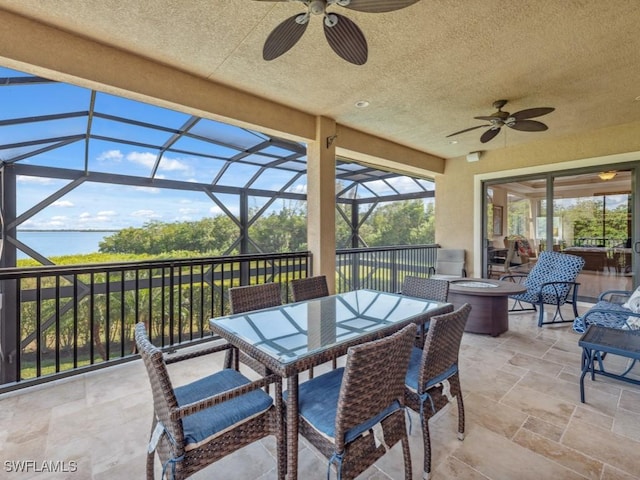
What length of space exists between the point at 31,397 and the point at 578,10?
16.6ft

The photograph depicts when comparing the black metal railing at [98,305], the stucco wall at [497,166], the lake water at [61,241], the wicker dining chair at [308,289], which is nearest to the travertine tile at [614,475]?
the wicker dining chair at [308,289]

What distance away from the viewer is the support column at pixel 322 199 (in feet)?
13.8

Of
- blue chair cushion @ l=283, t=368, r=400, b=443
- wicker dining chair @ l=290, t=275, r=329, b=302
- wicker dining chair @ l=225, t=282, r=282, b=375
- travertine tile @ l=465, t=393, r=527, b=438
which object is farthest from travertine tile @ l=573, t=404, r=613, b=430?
wicker dining chair @ l=225, t=282, r=282, b=375

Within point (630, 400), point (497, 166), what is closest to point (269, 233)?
point (497, 166)

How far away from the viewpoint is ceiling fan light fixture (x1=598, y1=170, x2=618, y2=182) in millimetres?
4836

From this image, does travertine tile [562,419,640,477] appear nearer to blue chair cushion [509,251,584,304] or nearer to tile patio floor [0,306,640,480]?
tile patio floor [0,306,640,480]

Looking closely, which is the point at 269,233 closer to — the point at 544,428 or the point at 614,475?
the point at 544,428

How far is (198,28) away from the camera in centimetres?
239

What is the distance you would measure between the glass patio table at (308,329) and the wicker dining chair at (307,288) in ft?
0.85

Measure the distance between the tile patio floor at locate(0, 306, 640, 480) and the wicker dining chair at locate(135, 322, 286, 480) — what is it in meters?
0.40

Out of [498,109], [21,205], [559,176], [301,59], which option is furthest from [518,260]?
[21,205]

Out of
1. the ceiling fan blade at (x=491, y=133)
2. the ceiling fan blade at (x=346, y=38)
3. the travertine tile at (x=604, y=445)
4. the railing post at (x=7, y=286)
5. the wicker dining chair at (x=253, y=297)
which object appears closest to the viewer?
the travertine tile at (x=604, y=445)

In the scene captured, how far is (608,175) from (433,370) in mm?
5450

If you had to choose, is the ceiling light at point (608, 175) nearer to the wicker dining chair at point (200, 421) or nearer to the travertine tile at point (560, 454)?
the travertine tile at point (560, 454)
